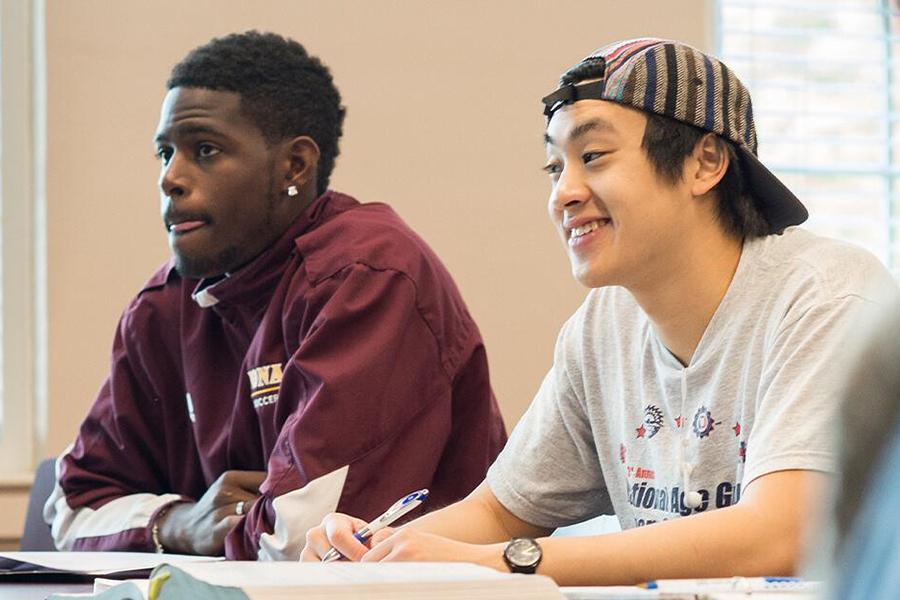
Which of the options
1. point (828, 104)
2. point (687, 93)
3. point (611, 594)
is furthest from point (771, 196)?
point (828, 104)

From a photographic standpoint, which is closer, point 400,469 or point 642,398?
point 642,398

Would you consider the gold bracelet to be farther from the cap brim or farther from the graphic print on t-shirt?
the cap brim

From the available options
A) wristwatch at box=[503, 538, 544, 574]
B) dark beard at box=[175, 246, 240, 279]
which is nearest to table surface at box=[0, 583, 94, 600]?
wristwatch at box=[503, 538, 544, 574]

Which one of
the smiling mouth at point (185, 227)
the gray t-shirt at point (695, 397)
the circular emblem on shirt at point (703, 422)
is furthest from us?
the smiling mouth at point (185, 227)

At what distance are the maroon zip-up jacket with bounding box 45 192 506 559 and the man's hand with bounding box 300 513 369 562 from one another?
0.98 feet

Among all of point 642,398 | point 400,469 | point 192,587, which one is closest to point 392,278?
point 400,469

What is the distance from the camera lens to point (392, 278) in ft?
6.50

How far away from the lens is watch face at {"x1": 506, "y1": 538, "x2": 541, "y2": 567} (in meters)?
1.26

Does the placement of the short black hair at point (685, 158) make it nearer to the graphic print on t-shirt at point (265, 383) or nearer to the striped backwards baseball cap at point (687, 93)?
the striped backwards baseball cap at point (687, 93)

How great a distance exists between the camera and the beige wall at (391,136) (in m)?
3.12

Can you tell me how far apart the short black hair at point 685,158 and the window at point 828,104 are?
2.25m

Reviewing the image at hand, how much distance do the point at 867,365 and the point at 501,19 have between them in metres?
3.18

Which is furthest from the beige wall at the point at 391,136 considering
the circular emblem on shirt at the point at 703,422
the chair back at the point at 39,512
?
the circular emblem on shirt at the point at 703,422

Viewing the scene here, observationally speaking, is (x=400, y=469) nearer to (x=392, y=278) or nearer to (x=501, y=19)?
(x=392, y=278)
